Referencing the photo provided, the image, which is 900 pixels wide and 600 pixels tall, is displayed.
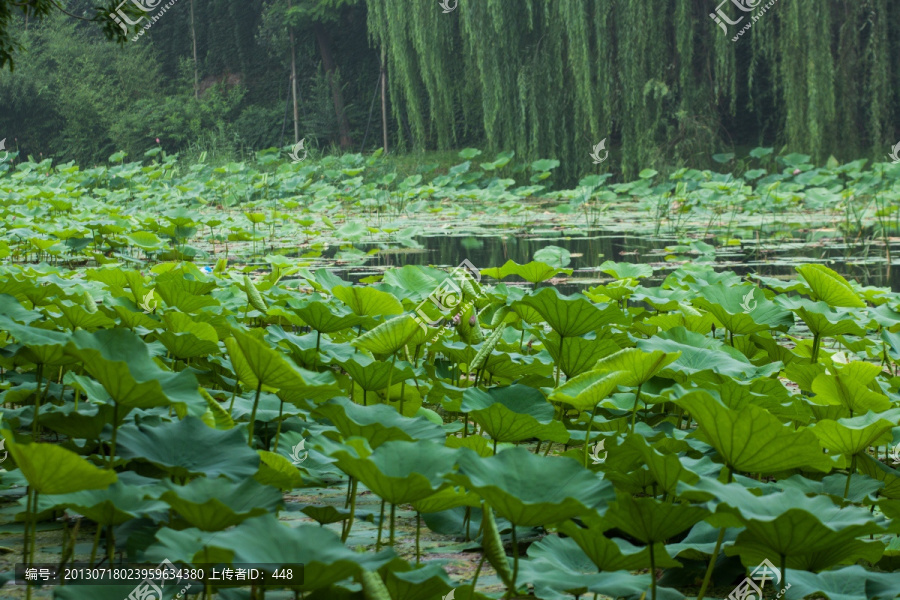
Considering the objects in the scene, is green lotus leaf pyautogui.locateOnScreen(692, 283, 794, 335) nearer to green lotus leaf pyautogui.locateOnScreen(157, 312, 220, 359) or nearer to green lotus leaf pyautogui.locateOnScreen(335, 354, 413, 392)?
green lotus leaf pyautogui.locateOnScreen(335, 354, 413, 392)

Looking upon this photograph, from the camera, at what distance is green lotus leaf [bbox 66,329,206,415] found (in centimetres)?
82

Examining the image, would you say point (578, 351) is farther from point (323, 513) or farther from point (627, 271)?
point (627, 271)

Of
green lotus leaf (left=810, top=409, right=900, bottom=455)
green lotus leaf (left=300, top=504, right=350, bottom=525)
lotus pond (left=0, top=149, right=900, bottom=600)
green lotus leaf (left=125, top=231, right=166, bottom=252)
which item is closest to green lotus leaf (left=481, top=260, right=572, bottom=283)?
lotus pond (left=0, top=149, right=900, bottom=600)

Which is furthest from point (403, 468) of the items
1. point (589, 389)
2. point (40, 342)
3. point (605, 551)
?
point (40, 342)

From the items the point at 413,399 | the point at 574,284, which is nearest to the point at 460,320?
the point at 413,399

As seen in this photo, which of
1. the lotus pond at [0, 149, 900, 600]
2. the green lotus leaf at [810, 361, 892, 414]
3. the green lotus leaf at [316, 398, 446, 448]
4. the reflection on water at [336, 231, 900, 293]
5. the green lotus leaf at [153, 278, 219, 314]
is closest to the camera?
the lotus pond at [0, 149, 900, 600]

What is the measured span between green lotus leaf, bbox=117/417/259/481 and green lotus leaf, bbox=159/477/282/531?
0.29ft

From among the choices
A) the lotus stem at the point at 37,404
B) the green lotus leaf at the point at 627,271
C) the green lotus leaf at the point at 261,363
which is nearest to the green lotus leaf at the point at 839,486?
the green lotus leaf at the point at 261,363

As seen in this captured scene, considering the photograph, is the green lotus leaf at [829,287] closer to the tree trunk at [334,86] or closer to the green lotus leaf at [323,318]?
the green lotus leaf at [323,318]

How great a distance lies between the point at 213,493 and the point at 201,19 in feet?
61.3

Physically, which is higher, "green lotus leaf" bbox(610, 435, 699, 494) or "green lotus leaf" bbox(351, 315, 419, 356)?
"green lotus leaf" bbox(351, 315, 419, 356)

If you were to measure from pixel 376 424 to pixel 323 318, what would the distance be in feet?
1.93

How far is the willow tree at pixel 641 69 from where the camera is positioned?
7.12 meters

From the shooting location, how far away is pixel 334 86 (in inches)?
584
